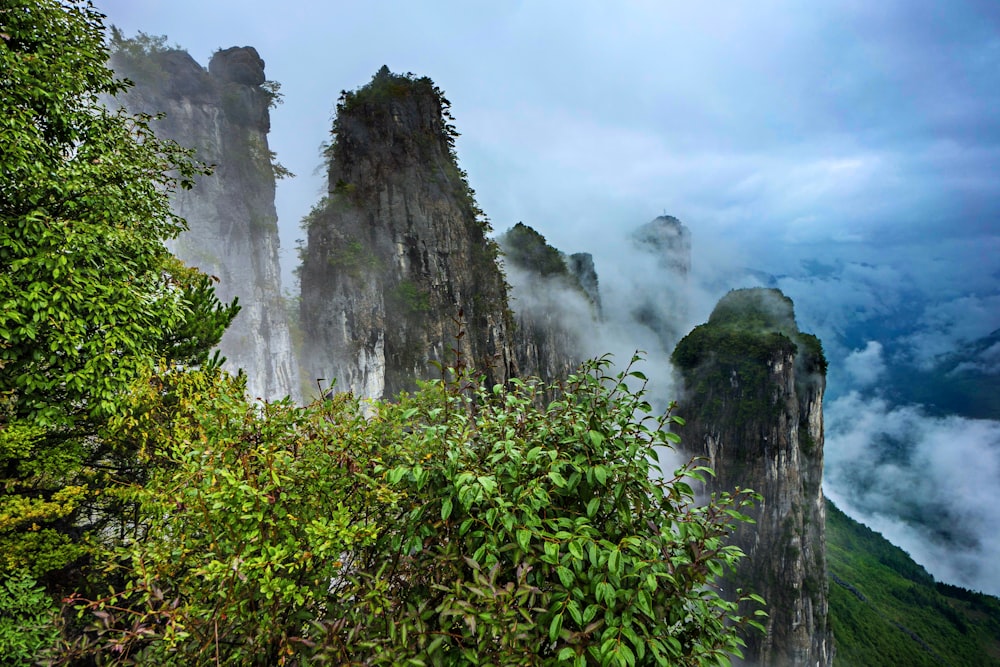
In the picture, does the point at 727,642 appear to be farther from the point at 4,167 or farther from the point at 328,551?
the point at 4,167

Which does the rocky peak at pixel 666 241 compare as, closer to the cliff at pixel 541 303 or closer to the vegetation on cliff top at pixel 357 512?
the cliff at pixel 541 303

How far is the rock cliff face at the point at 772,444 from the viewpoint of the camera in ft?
145

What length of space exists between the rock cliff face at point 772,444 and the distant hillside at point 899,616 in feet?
48.9

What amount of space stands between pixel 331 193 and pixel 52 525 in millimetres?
27604

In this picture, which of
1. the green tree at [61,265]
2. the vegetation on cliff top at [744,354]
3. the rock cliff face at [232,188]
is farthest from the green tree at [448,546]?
the vegetation on cliff top at [744,354]

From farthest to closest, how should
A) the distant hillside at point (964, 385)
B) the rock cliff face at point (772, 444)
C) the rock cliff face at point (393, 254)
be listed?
the distant hillside at point (964, 385), the rock cliff face at point (772, 444), the rock cliff face at point (393, 254)

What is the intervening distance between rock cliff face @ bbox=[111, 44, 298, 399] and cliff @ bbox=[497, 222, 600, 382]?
26599mm

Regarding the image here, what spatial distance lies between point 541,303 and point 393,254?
2552cm

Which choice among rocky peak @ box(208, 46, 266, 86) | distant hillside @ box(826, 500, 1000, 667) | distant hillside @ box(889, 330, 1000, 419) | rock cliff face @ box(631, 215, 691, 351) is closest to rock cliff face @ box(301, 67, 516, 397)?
rocky peak @ box(208, 46, 266, 86)

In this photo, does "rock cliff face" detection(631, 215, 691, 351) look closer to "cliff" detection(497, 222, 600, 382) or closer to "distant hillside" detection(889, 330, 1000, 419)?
"cliff" detection(497, 222, 600, 382)

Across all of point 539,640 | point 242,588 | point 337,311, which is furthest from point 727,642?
point 337,311

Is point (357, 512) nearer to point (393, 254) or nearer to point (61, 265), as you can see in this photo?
point (61, 265)

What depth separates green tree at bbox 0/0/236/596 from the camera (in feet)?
14.8

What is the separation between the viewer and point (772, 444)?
160 ft
